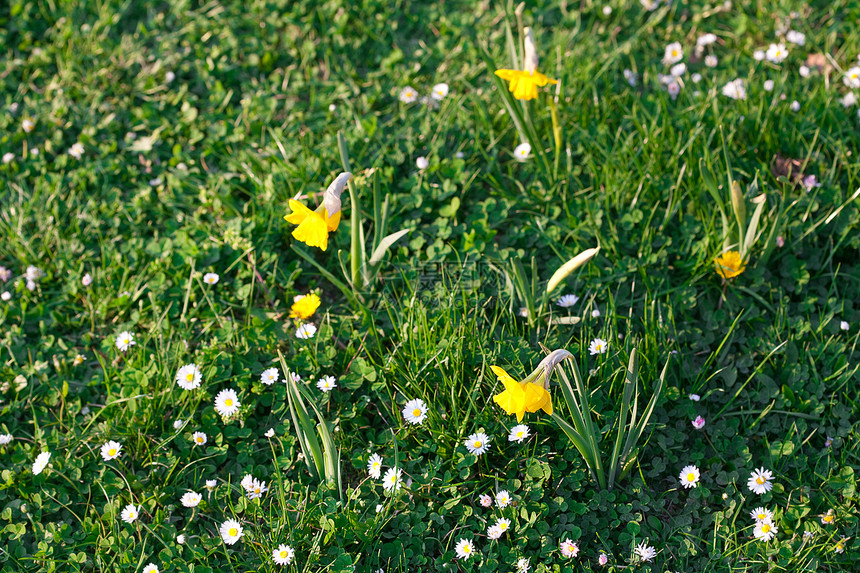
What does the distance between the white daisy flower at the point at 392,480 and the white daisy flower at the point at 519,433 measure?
1.05 feet

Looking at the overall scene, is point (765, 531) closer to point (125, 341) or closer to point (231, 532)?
point (231, 532)

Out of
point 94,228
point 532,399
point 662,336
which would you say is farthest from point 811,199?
point 94,228

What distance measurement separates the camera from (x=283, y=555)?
181 cm

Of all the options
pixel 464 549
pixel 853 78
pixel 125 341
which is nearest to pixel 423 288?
pixel 464 549

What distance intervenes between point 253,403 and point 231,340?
9.7 inches

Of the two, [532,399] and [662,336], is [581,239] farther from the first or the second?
[532,399]

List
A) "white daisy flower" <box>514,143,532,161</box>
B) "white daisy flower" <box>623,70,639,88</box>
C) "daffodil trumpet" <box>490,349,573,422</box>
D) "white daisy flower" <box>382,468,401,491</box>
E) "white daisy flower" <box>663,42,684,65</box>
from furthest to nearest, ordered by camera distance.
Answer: "white daisy flower" <box>663,42,684,65</box>
"white daisy flower" <box>623,70,639,88</box>
"white daisy flower" <box>514,143,532,161</box>
"white daisy flower" <box>382,468,401,491</box>
"daffodil trumpet" <box>490,349,573,422</box>

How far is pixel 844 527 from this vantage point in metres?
1.91

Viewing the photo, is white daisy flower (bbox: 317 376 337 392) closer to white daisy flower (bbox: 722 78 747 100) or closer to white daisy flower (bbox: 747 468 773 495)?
white daisy flower (bbox: 747 468 773 495)

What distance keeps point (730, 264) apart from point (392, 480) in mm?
1257

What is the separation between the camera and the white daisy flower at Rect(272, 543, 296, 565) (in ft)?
5.93

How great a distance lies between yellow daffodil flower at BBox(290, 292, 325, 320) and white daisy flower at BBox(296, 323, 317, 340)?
0.14 ft

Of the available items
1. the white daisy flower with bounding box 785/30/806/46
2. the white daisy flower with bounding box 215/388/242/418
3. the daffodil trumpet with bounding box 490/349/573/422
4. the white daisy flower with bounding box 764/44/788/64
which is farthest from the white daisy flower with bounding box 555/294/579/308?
the white daisy flower with bounding box 785/30/806/46

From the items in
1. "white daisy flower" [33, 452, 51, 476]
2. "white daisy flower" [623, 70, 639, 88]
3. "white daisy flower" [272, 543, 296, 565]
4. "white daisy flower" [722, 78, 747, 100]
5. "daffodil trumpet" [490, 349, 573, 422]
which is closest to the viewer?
"daffodil trumpet" [490, 349, 573, 422]
